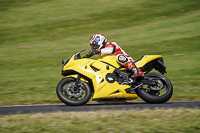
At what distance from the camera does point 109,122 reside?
5.43 metres

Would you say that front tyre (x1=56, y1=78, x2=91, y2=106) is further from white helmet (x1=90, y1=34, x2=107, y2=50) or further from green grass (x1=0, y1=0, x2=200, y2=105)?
green grass (x1=0, y1=0, x2=200, y2=105)

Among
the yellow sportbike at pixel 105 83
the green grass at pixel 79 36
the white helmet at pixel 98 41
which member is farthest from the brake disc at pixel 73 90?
the green grass at pixel 79 36

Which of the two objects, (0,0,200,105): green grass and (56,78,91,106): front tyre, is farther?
(0,0,200,105): green grass

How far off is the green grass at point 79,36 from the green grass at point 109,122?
2737 millimetres

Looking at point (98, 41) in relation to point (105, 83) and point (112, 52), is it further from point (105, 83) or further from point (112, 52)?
point (105, 83)

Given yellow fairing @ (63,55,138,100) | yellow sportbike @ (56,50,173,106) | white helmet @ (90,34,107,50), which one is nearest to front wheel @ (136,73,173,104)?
yellow sportbike @ (56,50,173,106)

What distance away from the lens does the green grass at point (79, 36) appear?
1143cm

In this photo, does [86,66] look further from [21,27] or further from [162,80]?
[21,27]

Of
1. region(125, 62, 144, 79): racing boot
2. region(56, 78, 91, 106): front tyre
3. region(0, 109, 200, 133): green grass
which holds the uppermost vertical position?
region(125, 62, 144, 79): racing boot

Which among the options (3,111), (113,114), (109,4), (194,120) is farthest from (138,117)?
(109,4)

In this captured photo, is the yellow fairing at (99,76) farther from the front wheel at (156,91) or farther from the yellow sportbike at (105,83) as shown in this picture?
the front wheel at (156,91)

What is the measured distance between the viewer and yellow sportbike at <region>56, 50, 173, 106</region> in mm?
7195

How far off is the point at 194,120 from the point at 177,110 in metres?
0.89

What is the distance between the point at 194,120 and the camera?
5480 millimetres
